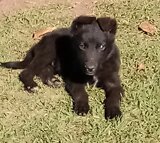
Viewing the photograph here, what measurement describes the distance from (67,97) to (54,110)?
31 cm

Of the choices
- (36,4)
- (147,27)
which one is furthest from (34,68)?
(36,4)

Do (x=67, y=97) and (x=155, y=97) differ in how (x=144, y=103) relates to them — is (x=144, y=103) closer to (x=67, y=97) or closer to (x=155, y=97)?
(x=155, y=97)

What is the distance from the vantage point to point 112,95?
565 centimetres

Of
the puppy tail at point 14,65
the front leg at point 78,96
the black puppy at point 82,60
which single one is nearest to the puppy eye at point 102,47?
the black puppy at point 82,60

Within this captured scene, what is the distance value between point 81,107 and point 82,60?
0.56 m

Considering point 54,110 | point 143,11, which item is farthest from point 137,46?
point 54,110

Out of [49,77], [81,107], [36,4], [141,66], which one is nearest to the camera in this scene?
[81,107]

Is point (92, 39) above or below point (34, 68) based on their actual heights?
above

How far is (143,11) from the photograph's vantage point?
765 cm

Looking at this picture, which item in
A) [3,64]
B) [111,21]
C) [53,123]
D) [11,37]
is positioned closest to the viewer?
[53,123]

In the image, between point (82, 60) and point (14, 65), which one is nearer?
point (82, 60)

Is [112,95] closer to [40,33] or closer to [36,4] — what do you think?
[40,33]

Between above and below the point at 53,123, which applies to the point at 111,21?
above

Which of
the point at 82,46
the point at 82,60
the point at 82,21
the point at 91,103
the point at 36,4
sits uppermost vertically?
the point at 82,21
